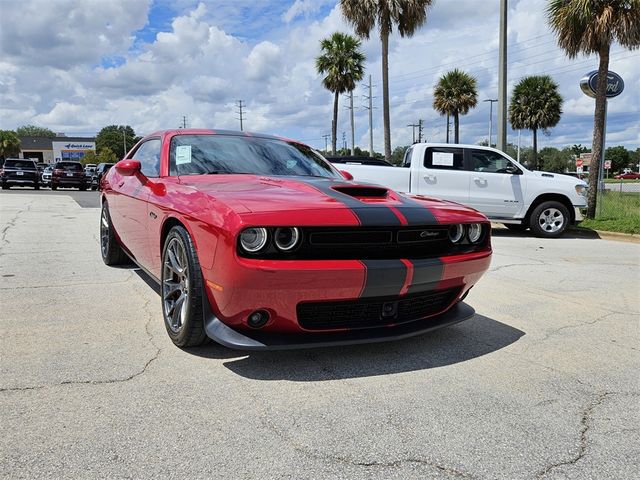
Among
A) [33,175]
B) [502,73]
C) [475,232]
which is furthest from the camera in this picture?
[33,175]

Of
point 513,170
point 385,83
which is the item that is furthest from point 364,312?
point 385,83

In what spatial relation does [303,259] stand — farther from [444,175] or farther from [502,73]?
[502,73]

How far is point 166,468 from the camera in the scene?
204 cm

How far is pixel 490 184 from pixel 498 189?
20 cm

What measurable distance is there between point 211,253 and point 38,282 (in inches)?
124

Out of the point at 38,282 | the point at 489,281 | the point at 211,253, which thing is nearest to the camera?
the point at 211,253

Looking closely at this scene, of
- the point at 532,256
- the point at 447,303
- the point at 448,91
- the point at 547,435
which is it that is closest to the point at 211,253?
the point at 447,303

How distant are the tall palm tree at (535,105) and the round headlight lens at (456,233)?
1500 inches

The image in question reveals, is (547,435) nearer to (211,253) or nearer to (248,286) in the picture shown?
(248,286)

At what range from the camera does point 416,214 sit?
Result: 123 inches

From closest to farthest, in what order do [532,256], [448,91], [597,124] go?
1. [532,256]
2. [597,124]
3. [448,91]

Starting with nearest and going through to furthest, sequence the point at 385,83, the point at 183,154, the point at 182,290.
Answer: the point at 182,290 → the point at 183,154 → the point at 385,83

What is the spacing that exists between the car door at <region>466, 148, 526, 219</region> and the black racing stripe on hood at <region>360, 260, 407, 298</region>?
8457 mm

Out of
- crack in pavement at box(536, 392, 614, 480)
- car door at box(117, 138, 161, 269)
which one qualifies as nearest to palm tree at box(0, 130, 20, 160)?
car door at box(117, 138, 161, 269)
